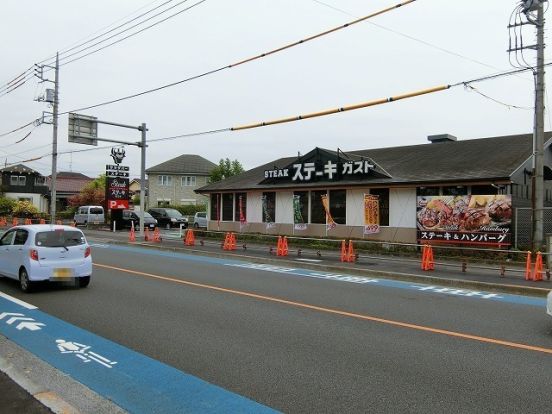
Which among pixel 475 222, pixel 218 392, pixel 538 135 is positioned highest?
pixel 538 135

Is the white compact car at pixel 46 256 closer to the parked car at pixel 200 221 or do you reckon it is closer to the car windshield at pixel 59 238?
the car windshield at pixel 59 238

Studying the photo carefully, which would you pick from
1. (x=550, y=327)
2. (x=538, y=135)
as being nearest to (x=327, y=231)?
(x=538, y=135)

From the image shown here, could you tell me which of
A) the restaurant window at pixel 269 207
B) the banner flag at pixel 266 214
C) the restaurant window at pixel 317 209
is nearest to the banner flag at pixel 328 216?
the restaurant window at pixel 317 209

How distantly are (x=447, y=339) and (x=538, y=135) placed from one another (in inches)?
512

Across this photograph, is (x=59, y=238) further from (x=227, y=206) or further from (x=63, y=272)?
(x=227, y=206)

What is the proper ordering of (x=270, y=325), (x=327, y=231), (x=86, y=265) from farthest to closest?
(x=327, y=231) < (x=86, y=265) < (x=270, y=325)

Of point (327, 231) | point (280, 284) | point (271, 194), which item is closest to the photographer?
point (280, 284)

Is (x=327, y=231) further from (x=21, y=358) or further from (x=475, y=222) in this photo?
(x=21, y=358)

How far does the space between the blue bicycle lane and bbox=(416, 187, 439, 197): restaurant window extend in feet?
61.5

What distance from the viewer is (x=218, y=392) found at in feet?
16.4

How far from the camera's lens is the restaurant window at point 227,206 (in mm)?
33062

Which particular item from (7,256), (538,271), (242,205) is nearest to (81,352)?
(7,256)

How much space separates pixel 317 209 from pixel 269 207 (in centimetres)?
374

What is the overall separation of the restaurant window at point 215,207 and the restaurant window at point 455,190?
16.2m
